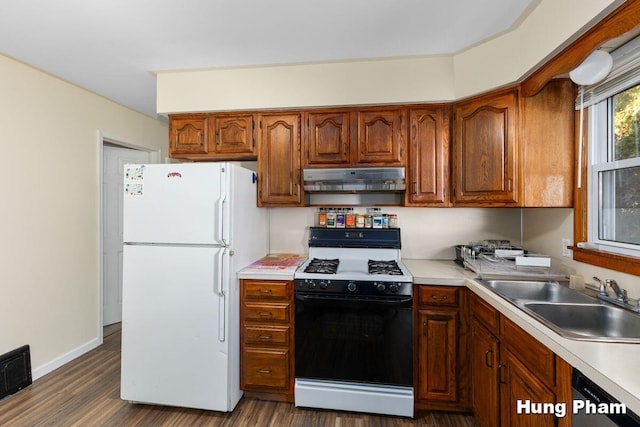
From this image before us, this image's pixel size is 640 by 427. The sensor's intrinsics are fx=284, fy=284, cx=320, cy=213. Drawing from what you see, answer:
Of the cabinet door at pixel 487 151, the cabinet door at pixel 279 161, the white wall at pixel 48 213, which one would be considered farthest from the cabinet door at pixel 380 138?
the white wall at pixel 48 213

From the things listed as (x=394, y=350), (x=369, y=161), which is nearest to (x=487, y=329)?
(x=394, y=350)

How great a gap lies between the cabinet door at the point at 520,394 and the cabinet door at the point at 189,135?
2.57 meters

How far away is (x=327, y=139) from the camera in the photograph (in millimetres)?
2342

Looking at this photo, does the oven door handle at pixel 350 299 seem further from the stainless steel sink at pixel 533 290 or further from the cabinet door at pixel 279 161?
the cabinet door at pixel 279 161

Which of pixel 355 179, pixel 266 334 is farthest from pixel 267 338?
pixel 355 179

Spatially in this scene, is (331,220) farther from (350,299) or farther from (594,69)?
(594,69)

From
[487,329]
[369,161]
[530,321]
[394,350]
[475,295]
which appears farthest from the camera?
[369,161]

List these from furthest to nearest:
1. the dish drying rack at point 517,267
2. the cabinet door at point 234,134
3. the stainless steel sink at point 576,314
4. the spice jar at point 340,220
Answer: the spice jar at point 340,220 < the cabinet door at point 234,134 < the dish drying rack at point 517,267 < the stainless steel sink at point 576,314

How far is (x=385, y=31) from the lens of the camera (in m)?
1.85

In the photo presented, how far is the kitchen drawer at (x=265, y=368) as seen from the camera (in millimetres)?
2039

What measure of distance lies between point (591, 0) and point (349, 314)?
204 centimetres

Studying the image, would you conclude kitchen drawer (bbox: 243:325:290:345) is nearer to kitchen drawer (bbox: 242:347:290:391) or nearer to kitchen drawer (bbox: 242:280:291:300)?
kitchen drawer (bbox: 242:347:290:391)

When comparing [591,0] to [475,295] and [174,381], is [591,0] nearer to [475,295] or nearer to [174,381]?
[475,295]

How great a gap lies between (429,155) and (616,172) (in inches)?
41.5
